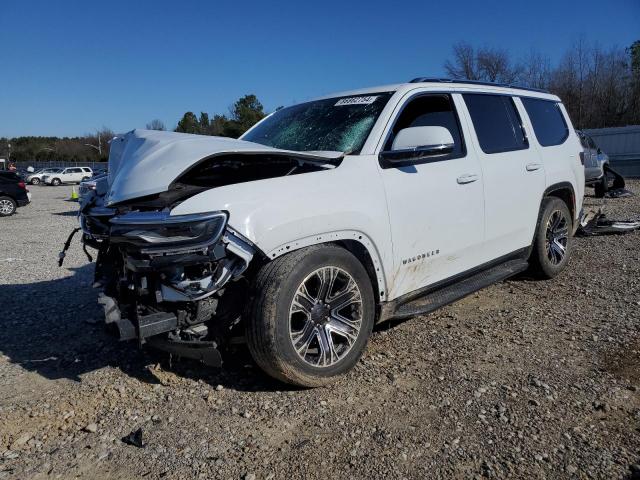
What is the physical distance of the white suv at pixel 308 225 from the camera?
2859mm

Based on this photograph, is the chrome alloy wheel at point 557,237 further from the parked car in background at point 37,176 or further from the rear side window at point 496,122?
the parked car in background at point 37,176

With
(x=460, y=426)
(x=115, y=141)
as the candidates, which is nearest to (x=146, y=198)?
(x=115, y=141)

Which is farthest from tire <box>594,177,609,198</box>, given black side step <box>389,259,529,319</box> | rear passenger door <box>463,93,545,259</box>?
black side step <box>389,259,529,319</box>

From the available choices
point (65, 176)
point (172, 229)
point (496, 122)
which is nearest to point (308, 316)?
point (172, 229)

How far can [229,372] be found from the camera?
359 cm

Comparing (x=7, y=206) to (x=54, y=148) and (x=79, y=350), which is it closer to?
(x=79, y=350)

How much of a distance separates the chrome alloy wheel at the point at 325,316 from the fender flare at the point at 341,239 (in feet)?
0.62

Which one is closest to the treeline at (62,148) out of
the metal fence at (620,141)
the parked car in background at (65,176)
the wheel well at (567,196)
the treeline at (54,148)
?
the treeline at (54,148)

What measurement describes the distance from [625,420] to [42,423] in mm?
3317

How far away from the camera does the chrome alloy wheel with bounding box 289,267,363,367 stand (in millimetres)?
3143

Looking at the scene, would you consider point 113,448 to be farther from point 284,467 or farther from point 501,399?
point 501,399

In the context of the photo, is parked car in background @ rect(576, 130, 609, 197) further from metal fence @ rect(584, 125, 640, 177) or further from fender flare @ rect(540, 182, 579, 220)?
metal fence @ rect(584, 125, 640, 177)

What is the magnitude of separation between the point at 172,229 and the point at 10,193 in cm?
1762

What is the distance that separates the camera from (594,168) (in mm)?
14219
